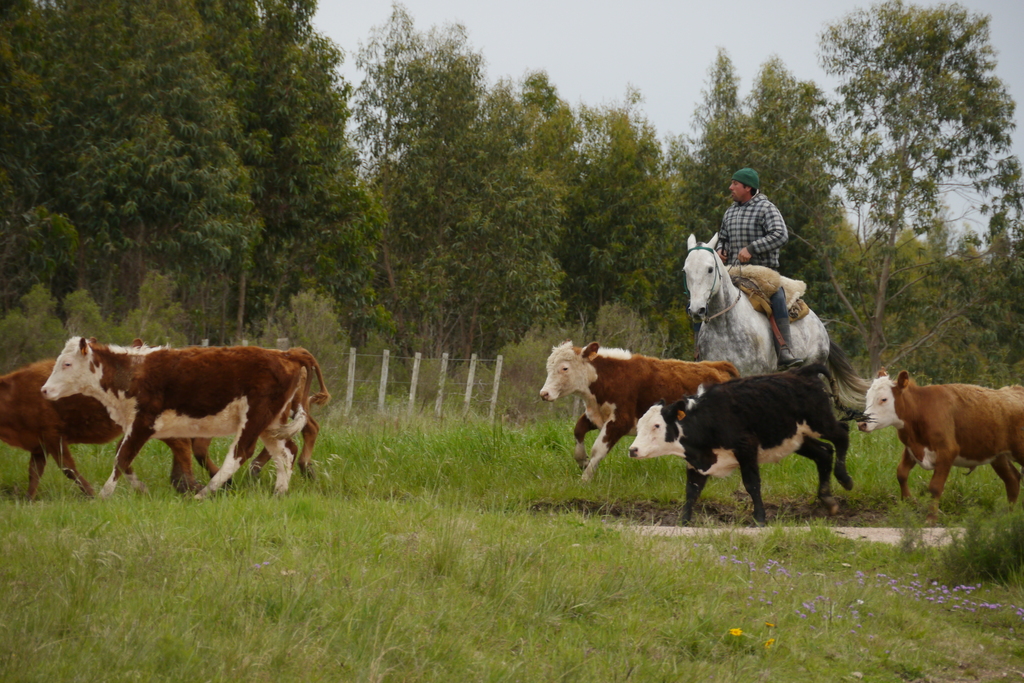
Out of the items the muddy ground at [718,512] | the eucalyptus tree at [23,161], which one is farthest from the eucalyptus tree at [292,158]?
the muddy ground at [718,512]

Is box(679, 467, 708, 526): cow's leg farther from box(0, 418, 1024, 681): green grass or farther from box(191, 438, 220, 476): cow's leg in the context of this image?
box(191, 438, 220, 476): cow's leg

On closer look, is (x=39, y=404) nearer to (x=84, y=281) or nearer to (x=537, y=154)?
(x=84, y=281)

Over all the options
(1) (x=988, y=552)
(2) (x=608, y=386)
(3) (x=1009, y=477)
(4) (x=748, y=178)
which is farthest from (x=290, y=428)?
(4) (x=748, y=178)

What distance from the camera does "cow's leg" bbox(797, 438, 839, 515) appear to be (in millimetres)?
8039

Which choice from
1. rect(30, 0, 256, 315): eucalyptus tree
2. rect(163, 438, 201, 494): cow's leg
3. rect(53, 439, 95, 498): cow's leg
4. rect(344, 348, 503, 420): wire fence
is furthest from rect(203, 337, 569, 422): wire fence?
rect(53, 439, 95, 498): cow's leg

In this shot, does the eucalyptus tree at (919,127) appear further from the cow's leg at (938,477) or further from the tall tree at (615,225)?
the cow's leg at (938,477)

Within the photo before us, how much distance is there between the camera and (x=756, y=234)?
11.8m

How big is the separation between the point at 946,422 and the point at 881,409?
538 mm

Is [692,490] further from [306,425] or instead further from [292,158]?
[292,158]

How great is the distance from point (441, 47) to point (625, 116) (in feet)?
34.1

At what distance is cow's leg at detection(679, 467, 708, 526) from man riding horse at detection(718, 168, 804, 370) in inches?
162

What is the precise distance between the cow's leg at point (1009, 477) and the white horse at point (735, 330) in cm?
313

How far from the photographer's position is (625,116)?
Result: 4134 centimetres

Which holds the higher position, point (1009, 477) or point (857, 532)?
point (1009, 477)
